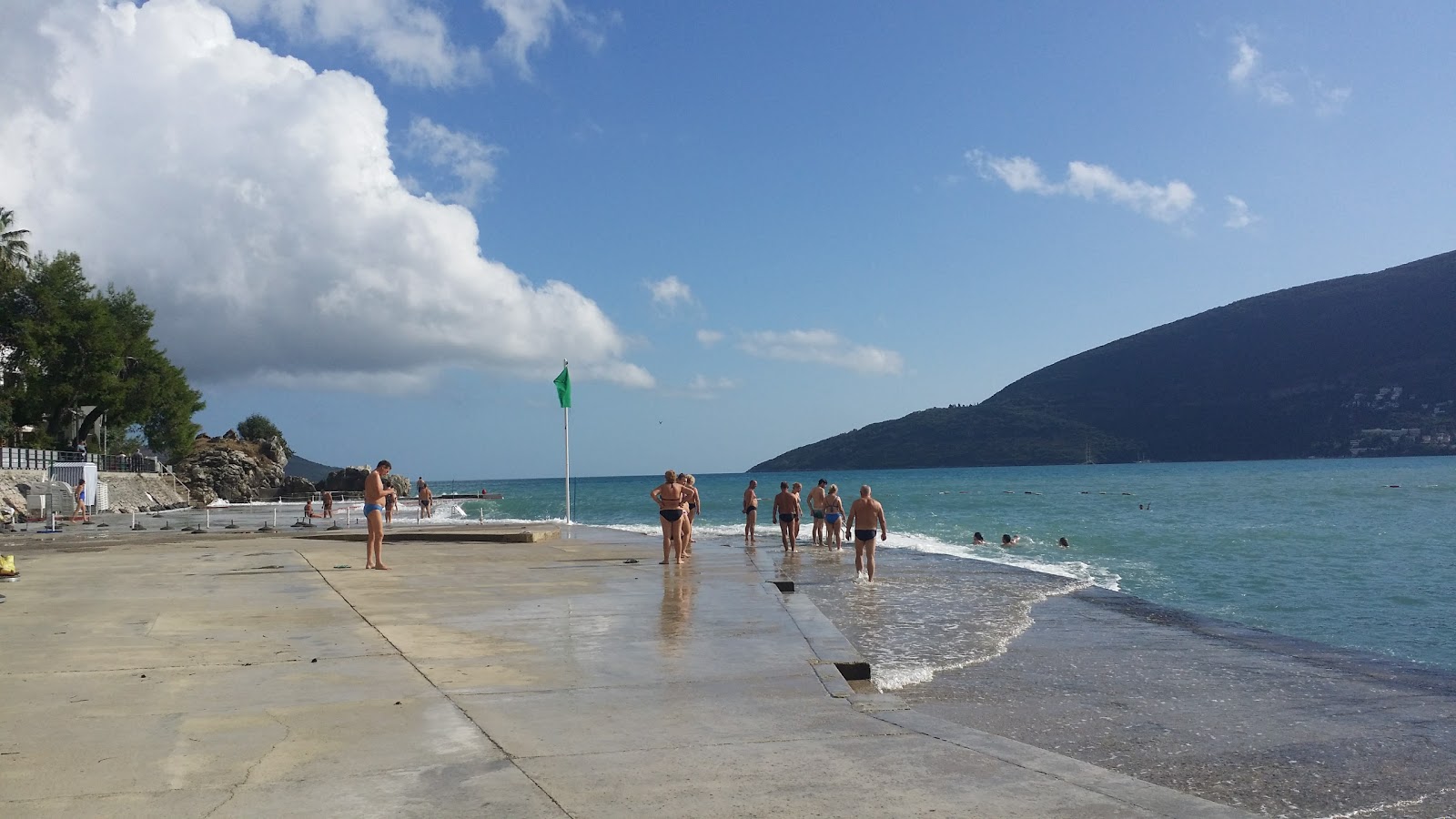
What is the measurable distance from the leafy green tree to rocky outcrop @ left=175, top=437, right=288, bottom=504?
1268 centimetres

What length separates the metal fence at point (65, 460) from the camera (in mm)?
46125

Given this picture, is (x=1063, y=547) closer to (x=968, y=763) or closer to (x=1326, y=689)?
(x=1326, y=689)

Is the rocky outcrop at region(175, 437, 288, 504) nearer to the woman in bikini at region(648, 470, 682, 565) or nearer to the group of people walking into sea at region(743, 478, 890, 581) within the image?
the group of people walking into sea at region(743, 478, 890, 581)

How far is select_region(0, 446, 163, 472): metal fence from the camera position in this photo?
151 feet

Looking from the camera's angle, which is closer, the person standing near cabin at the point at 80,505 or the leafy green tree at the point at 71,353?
the person standing near cabin at the point at 80,505

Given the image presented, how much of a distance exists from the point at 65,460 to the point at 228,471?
31328 mm

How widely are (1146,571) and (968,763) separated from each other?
2056 cm

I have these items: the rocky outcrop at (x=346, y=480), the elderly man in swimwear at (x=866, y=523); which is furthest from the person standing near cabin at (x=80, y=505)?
the rocky outcrop at (x=346, y=480)

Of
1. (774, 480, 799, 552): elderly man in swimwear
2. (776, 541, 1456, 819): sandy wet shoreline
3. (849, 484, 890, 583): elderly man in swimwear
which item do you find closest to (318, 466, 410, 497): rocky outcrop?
(774, 480, 799, 552): elderly man in swimwear

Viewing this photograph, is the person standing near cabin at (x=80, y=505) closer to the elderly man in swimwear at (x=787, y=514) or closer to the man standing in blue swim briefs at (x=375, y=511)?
the man standing in blue swim briefs at (x=375, y=511)

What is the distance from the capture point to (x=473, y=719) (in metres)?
6.35

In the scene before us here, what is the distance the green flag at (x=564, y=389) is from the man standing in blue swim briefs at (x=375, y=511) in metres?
13.4

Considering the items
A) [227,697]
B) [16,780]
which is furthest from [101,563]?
[16,780]

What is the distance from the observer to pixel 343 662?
26.8 feet
